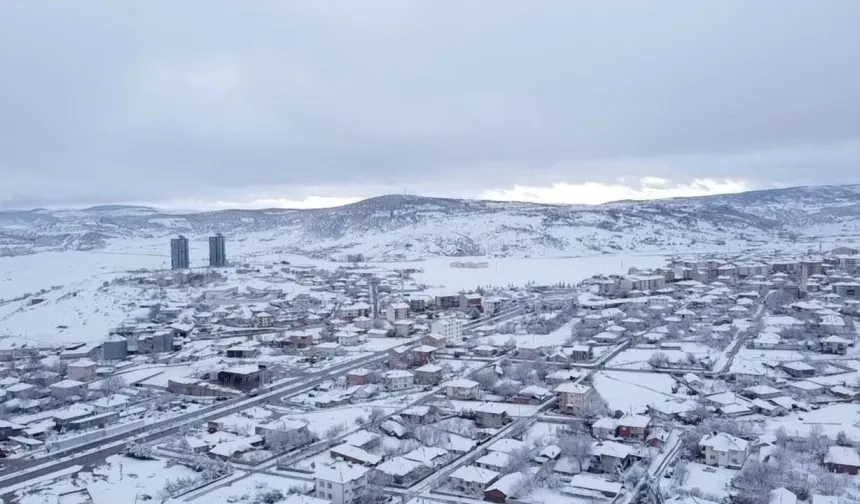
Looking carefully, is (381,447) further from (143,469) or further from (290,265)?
(290,265)

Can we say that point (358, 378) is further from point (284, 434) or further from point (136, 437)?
point (136, 437)

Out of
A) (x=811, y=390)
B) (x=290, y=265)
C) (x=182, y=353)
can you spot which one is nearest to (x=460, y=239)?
(x=290, y=265)

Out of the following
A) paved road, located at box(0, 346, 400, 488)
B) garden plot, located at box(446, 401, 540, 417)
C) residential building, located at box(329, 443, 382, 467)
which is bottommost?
paved road, located at box(0, 346, 400, 488)

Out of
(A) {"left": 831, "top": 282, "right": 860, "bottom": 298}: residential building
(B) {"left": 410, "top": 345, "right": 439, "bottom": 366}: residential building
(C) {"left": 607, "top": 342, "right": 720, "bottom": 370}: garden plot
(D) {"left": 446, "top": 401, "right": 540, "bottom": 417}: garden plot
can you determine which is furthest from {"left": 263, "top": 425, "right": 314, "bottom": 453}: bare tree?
(A) {"left": 831, "top": 282, "right": 860, "bottom": 298}: residential building

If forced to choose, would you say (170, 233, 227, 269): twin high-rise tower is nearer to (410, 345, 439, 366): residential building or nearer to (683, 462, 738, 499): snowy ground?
(410, 345, 439, 366): residential building

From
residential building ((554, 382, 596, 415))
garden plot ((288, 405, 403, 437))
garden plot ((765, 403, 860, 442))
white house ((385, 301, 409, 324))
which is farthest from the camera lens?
white house ((385, 301, 409, 324))

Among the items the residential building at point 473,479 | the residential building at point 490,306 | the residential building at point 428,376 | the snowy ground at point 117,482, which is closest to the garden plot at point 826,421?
the residential building at point 473,479

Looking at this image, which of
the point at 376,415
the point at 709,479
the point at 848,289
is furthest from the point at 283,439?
the point at 848,289
